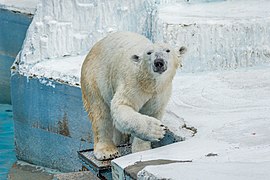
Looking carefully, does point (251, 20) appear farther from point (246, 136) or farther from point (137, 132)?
point (137, 132)

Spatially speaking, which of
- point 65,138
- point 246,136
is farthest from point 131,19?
point 246,136

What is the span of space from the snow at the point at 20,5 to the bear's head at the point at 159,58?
4.05 meters

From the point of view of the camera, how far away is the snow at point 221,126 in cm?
327

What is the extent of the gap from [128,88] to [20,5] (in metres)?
4.34

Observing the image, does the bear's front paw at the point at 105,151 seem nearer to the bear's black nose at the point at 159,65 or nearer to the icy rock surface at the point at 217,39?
the bear's black nose at the point at 159,65

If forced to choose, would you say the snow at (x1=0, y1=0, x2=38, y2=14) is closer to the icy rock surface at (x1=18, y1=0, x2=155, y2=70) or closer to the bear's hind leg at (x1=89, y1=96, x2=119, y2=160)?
the icy rock surface at (x1=18, y1=0, x2=155, y2=70)

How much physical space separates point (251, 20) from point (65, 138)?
1.86 m

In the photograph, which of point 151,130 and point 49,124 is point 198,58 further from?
point 151,130

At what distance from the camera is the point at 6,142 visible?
7.32 meters

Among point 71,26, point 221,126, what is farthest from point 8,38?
Answer: point 221,126

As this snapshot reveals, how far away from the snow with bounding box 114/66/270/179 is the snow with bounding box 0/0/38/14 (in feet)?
8.95

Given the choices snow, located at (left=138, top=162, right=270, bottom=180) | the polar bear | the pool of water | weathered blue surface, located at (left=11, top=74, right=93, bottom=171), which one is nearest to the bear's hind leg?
the polar bear

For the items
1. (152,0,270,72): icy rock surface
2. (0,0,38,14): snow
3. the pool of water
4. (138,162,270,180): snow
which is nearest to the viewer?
(138,162,270,180): snow

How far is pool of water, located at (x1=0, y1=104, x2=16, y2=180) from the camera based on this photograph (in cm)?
663
